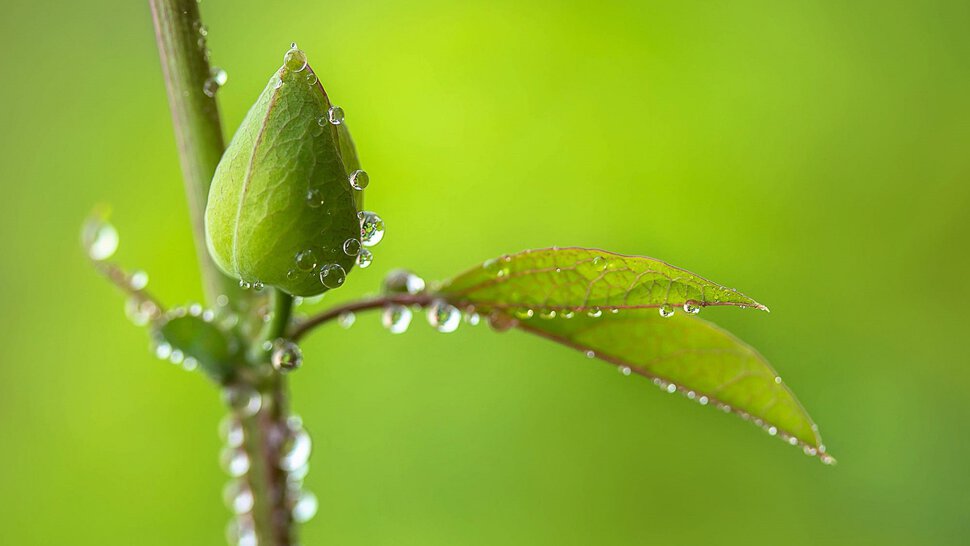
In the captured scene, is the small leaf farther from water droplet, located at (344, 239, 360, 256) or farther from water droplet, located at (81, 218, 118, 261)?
water droplet, located at (81, 218, 118, 261)

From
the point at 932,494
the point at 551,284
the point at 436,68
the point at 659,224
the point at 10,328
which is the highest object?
the point at 436,68

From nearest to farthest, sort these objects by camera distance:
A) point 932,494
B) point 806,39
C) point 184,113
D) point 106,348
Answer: point 184,113
point 932,494
point 806,39
point 106,348

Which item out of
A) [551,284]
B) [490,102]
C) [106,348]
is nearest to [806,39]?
[490,102]

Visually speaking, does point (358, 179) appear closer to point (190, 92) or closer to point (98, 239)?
point (190, 92)

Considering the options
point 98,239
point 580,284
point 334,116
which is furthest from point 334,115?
point 98,239

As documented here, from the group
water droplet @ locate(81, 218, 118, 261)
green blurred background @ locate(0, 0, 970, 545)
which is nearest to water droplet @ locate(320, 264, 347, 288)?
water droplet @ locate(81, 218, 118, 261)

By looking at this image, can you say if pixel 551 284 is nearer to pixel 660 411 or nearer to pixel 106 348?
pixel 660 411

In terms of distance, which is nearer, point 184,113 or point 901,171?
point 184,113
